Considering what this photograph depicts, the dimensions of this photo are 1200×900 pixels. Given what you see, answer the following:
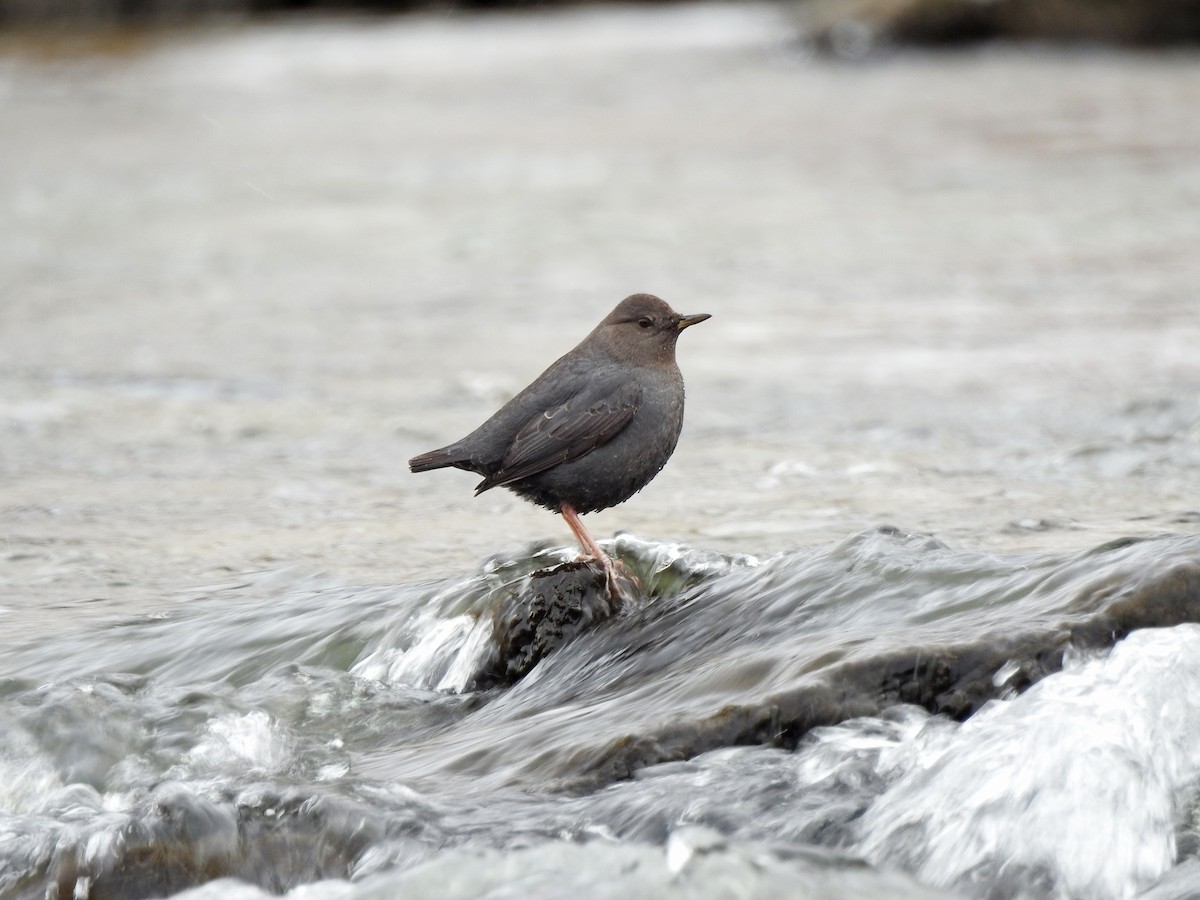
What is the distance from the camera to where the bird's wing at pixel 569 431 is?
4738 millimetres

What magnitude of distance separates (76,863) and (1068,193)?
1069 cm

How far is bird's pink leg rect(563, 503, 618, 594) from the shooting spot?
4.59 meters

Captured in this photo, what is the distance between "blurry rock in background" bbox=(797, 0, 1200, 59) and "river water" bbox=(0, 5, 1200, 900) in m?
3.28

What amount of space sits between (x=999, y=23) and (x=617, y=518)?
16.1 m

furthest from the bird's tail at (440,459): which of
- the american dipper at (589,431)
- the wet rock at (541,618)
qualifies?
the wet rock at (541,618)

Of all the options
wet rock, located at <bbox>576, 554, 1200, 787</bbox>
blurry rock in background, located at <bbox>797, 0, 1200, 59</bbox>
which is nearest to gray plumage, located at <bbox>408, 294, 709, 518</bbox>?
wet rock, located at <bbox>576, 554, 1200, 787</bbox>

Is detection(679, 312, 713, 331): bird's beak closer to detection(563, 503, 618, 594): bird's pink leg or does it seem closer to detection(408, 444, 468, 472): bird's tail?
detection(563, 503, 618, 594): bird's pink leg

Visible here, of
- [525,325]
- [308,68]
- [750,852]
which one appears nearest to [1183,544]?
[750,852]

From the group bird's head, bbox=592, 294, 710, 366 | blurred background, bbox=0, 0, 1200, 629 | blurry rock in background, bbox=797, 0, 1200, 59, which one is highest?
blurry rock in background, bbox=797, 0, 1200, 59

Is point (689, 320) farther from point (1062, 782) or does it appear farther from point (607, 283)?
point (607, 283)

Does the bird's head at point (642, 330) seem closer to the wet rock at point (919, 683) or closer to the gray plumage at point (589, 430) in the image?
the gray plumage at point (589, 430)

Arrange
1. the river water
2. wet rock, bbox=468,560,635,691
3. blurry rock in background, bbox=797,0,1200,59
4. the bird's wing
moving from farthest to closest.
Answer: blurry rock in background, bbox=797,0,1200,59 < the bird's wing < wet rock, bbox=468,560,635,691 < the river water

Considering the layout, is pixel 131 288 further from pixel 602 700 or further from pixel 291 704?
pixel 602 700

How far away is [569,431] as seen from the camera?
4.74 m
